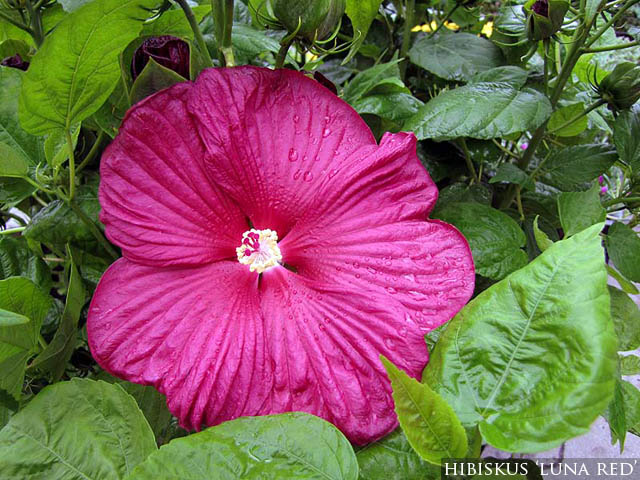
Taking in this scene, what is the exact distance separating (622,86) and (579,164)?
0.41 feet

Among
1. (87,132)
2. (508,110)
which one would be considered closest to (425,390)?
(508,110)

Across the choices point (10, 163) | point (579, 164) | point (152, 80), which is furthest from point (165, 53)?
point (579, 164)

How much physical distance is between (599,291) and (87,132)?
1.52ft

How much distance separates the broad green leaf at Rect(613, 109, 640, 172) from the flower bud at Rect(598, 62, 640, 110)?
17mm

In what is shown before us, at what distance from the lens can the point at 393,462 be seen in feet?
1.18

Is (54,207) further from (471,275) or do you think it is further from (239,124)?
(471,275)

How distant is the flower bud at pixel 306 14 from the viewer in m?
0.38

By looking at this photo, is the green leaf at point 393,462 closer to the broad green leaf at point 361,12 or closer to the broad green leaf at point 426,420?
the broad green leaf at point 426,420

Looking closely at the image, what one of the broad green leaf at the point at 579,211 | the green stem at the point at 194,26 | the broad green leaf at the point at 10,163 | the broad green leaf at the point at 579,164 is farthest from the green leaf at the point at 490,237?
the broad green leaf at the point at 10,163

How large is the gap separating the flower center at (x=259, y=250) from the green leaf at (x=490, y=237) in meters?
0.18

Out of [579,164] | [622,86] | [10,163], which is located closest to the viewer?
[10,163]

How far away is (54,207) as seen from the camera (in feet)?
1.57

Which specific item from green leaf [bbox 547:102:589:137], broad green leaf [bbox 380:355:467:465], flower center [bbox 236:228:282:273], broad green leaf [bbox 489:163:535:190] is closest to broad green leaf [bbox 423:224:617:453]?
broad green leaf [bbox 380:355:467:465]

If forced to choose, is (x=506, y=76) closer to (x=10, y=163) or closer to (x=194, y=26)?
(x=194, y=26)
